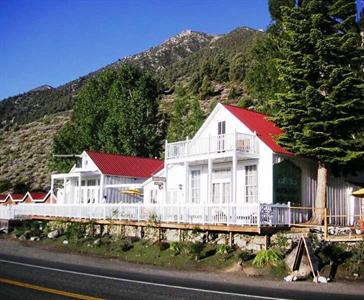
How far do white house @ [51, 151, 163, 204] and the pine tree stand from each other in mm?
16429

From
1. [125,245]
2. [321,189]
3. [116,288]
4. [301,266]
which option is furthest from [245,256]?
[116,288]

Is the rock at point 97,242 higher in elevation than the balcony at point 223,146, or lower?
lower

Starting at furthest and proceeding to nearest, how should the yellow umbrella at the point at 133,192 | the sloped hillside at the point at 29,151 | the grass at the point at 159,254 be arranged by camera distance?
the sloped hillside at the point at 29,151 → the yellow umbrella at the point at 133,192 → the grass at the point at 159,254

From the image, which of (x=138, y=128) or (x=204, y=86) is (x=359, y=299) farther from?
(x=204, y=86)

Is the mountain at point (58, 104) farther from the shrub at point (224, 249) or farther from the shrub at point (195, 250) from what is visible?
the shrub at point (224, 249)

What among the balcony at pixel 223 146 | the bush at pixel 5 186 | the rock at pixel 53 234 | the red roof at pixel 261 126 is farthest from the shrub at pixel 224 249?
the bush at pixel 5 186

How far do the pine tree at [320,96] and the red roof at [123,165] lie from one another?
1857 centimetres

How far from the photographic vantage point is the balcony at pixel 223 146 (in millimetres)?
26219

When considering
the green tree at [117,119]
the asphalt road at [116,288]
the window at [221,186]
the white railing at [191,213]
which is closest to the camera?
the asphalt road at [116,288]

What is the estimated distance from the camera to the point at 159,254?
24.1 meters

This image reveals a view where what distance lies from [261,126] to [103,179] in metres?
15.5

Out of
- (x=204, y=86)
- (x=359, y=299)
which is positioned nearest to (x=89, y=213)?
(x=359, y=299)

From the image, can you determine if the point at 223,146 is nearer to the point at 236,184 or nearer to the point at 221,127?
the point at 236,184

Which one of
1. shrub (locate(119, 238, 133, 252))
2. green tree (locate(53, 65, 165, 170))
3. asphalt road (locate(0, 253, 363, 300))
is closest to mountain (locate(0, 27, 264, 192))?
green tree (locate(53, 65, 165, 170))
